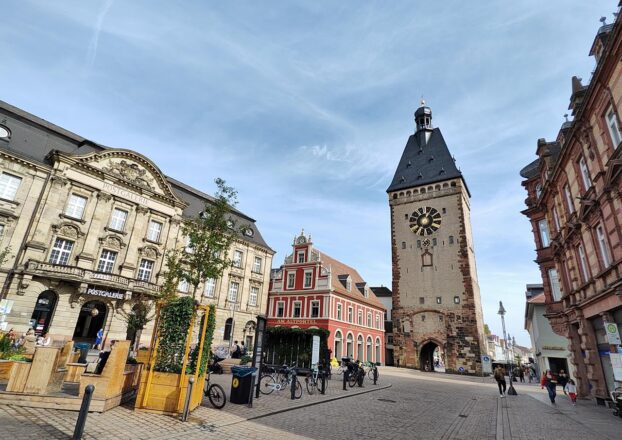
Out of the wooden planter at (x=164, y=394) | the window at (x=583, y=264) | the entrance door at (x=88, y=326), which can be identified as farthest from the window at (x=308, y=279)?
the wooden planter at (x=164, y=394)

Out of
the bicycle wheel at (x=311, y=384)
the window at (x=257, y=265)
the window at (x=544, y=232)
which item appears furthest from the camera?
the window at (x=257, y=265)

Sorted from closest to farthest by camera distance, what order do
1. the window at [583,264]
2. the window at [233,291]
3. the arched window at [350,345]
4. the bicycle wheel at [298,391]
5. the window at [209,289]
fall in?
1. the bicycle wheel at [298,391]
2. the window at [583,264]
3. the window at [209,289]
4. the window at [233,291]
5. the arched window at [350,345]

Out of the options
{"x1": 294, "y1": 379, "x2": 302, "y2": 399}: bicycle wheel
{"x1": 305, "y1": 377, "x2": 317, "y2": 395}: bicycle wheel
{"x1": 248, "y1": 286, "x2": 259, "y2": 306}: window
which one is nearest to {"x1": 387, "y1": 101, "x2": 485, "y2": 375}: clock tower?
{"x1": 248, "y1": 286, "x2": 259, "y2": 306}: window

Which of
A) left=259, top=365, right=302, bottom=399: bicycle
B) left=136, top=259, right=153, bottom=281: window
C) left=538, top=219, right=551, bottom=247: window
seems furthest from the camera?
left=136, top=259, right=153, bottom=281: window

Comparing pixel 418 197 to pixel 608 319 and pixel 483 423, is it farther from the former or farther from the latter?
pixel 483 423

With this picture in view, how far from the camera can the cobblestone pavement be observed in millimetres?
7158

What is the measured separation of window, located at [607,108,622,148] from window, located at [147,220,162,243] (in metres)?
32.4

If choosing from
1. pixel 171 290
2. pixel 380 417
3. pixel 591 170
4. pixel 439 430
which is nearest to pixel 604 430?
pixel 439 430

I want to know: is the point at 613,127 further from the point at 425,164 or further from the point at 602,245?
the point at 425,164

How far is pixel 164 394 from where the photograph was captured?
30.2ft

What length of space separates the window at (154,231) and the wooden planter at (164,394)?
23794 millimetres

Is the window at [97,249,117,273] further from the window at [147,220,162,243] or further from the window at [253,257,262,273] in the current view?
the window at [253,257,262,273]

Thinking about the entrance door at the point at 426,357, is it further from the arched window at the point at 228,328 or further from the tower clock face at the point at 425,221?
the arched window at the point at 228,328

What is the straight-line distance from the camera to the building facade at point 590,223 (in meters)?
11.8
